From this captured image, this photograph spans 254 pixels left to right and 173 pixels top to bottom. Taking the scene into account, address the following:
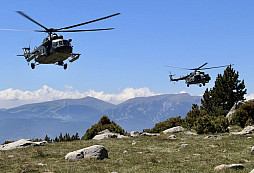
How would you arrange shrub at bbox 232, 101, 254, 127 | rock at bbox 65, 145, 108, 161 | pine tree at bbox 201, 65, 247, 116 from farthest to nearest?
pine tree at bbox 201, 65, 247, 116 < shrub at bbox 232, 101, 254, 127 < rock at bbox 65, 145, 108, 161

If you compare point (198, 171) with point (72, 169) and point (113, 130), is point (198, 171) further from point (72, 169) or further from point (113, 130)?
point (113, 130)

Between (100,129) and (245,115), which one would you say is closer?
(100,129)

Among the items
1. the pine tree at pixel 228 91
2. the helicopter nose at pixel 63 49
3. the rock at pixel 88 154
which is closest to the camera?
the rock at pixel 88 154

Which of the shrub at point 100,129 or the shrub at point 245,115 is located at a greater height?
the shrub at point 245,115

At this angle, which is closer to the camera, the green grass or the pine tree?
the green grass

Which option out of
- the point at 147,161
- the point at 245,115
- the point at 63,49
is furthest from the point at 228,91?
the point at 147,161

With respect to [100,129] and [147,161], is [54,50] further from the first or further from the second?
[147,161]

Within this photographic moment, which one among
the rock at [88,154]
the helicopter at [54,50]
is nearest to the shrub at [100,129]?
the helicopter at [54,50]

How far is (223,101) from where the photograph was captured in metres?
54.4

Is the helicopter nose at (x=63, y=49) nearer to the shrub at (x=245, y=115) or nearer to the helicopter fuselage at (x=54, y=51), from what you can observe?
the helicopter fuselage at (x=54, y=51)

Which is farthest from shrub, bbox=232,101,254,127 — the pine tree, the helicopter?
the helicopter

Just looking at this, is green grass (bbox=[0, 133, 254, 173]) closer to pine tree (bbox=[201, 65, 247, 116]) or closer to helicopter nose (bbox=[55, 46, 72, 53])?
helicopter nose (bbox=[55, 46, 72, 53])

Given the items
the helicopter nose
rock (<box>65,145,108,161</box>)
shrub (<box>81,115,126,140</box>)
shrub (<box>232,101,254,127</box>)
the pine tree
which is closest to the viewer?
rock (<box>65,145,108,161</box>)

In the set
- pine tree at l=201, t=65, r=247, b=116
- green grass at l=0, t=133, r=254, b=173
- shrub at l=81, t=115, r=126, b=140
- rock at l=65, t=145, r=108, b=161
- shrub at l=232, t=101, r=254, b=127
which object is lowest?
green grass at l=0, t=133, r=254, b=173
